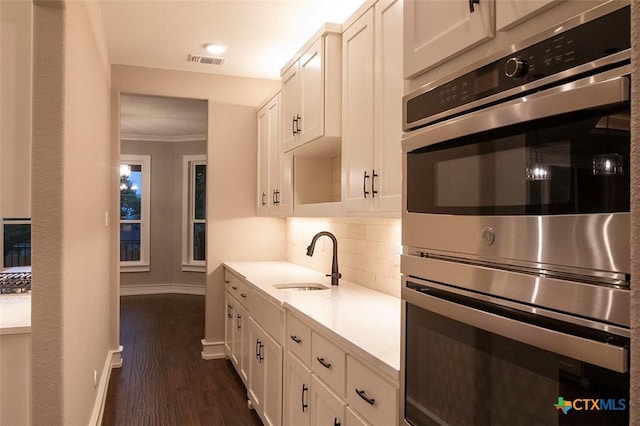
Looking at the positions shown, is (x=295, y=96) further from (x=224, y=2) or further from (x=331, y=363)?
(x=331, y=363)

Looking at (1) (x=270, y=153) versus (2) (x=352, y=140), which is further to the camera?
(1) (x=270, y=153)

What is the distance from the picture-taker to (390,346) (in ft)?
5.28

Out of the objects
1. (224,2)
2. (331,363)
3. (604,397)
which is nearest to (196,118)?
(224,2)

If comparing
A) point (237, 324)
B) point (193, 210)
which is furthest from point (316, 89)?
point (193, 210)

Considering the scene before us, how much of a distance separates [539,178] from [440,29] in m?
0.51

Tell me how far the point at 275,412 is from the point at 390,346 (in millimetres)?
1303

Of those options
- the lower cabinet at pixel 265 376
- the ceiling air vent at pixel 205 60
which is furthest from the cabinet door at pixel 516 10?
the ceiling air vent at pixel 205 60

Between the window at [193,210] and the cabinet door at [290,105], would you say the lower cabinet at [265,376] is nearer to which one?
the cabinet door at [290,105]

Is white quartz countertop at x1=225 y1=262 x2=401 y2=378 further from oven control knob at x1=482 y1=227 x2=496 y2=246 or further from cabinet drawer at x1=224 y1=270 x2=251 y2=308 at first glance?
oven control knob at x1=482 y1=227 x2=496 y2=246

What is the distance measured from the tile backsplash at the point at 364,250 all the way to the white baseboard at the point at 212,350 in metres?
1.25

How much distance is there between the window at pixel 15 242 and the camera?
10.7ft

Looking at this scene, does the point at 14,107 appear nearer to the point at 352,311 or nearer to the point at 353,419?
the point at 352,311

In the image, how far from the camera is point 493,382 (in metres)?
0.89

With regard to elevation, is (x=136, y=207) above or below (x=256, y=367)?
above
